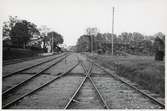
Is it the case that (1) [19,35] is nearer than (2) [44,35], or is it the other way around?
(1) [19,35]

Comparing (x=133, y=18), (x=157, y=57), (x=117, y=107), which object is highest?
(x=133, y=18)

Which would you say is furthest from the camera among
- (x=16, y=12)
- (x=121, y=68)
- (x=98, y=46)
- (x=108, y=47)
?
(x=98, y=46)

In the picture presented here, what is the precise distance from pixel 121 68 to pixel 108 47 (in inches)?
1535

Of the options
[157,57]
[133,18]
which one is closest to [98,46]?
[157,57]

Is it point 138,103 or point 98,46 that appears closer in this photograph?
point 138,103

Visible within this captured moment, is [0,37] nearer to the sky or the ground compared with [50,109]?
nearer to the sky

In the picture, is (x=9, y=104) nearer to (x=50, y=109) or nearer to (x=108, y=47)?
(x=50, y=109)

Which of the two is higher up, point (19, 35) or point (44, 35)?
point (44, 35)

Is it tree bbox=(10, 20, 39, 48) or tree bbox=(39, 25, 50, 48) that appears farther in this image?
tree bbox=(39, 25, 50, 48)

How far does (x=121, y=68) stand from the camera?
1493cm

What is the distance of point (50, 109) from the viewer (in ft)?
19.7

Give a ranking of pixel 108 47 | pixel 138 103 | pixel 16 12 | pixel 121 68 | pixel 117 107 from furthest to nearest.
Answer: pixel 108 47, pixel 121 68, pixel 16 12, pixel 138 103, pixel 117 107

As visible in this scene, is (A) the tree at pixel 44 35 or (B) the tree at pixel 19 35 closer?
(B) the tree at pixel 19 35

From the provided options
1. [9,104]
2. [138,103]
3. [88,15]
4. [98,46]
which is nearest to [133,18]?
[88,15]
